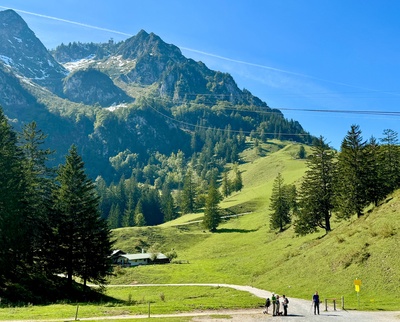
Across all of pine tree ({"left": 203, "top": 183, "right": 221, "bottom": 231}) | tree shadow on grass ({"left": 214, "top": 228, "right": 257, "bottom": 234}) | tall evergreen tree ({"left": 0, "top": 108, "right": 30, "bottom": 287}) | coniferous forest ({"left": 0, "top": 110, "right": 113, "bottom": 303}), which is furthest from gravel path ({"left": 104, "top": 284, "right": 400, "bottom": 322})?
pine tree ({"left": 203, "top": 183, "right": 221, "bottom": 231})

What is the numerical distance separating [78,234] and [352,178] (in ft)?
138

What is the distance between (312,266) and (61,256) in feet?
105

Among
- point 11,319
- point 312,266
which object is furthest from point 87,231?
point 312,266

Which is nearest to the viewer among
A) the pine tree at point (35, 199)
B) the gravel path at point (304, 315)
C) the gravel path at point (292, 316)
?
the gravel path at point (292, 316)

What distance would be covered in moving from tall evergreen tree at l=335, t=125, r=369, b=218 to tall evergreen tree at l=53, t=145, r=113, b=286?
37.0 meters

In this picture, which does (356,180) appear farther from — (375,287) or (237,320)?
(237,320)

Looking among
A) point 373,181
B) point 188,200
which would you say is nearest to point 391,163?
point 373,181

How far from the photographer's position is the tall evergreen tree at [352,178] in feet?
185

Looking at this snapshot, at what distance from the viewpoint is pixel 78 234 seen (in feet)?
146

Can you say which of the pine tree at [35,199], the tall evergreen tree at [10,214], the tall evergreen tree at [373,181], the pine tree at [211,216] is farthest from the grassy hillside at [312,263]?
the tall evergreen tree at [10,214]

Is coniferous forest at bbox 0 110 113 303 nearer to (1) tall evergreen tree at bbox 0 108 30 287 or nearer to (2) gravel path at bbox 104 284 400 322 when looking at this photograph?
(1) tall evergreen tree at bbox 0 108 30 287

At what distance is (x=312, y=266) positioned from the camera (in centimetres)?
4722

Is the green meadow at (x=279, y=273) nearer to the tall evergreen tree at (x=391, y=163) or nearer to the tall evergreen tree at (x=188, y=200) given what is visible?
the tall evergreen tree at (x=391, y=163)

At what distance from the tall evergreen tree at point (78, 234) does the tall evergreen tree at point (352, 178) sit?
37.0 m
